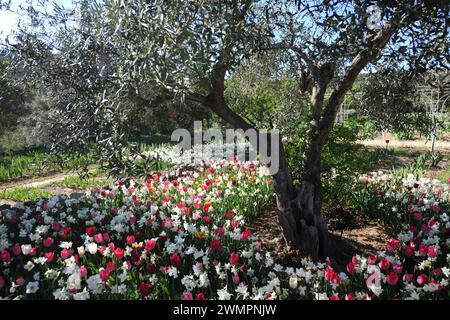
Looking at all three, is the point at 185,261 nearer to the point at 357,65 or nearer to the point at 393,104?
the point at 357,65

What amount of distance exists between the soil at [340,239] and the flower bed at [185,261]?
0.25 meters

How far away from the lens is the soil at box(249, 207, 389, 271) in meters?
4.71

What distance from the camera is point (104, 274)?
3068 millimetres

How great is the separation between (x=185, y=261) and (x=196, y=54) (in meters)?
2.15

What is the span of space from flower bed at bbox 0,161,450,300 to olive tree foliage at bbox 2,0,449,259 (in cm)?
67

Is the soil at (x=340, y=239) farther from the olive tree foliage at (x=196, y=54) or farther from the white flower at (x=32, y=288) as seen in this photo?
the white flower at (x=32, y=288)

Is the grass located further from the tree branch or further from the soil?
the tree branch

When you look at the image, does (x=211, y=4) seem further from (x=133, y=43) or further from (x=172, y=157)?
(x=172, y=157)

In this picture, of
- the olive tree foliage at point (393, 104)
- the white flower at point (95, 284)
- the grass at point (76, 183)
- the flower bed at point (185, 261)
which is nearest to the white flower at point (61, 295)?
the flower bed at point (185, 261)

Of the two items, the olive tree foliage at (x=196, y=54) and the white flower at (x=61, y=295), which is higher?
the olive tree foliage at (x=196, y=54)

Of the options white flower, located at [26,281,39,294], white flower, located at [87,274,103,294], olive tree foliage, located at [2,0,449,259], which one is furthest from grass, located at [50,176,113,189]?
white flower, located at [87,274,103,294]

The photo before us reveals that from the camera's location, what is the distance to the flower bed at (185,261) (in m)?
3.14
